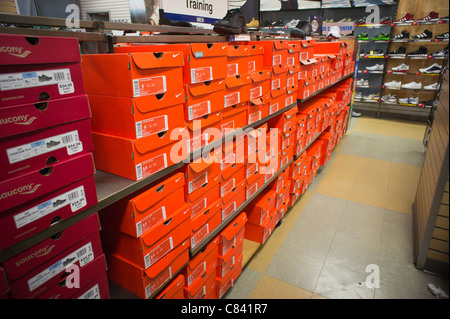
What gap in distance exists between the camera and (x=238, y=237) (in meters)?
1.99

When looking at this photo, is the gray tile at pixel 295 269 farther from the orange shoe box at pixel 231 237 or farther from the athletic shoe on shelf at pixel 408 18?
the athletic shoe on shelf at pixel 408 18

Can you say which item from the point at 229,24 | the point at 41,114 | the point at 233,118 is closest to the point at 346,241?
the point at 233,118

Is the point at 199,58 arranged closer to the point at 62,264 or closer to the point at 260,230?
the point at 62,264

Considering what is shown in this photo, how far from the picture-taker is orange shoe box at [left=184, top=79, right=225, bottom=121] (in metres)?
1.30

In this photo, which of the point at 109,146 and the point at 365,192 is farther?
the point at 365,192

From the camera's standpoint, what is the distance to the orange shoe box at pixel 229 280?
189cm

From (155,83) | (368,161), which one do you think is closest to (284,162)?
(155,83)

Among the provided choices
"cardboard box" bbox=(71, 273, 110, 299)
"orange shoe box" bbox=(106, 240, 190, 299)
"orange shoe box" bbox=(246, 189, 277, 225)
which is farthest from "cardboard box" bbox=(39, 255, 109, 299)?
"orange shoe box" bbox=(246, 189, 277, 225)

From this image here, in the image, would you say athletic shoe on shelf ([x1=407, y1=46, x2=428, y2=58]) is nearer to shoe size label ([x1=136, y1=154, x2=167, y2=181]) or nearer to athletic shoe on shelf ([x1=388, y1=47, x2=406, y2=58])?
athletic shoe on shelf ([x1=388, y1=47, x2=406, y2=58])

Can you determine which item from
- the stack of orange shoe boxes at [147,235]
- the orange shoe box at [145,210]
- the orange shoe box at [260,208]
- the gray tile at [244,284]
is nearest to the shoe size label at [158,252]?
the stack of orange shoe boxes at [147,235]

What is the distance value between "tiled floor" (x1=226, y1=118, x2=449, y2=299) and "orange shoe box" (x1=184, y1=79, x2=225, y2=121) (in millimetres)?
1156

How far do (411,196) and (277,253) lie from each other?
189cm

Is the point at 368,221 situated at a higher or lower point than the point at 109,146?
lower
